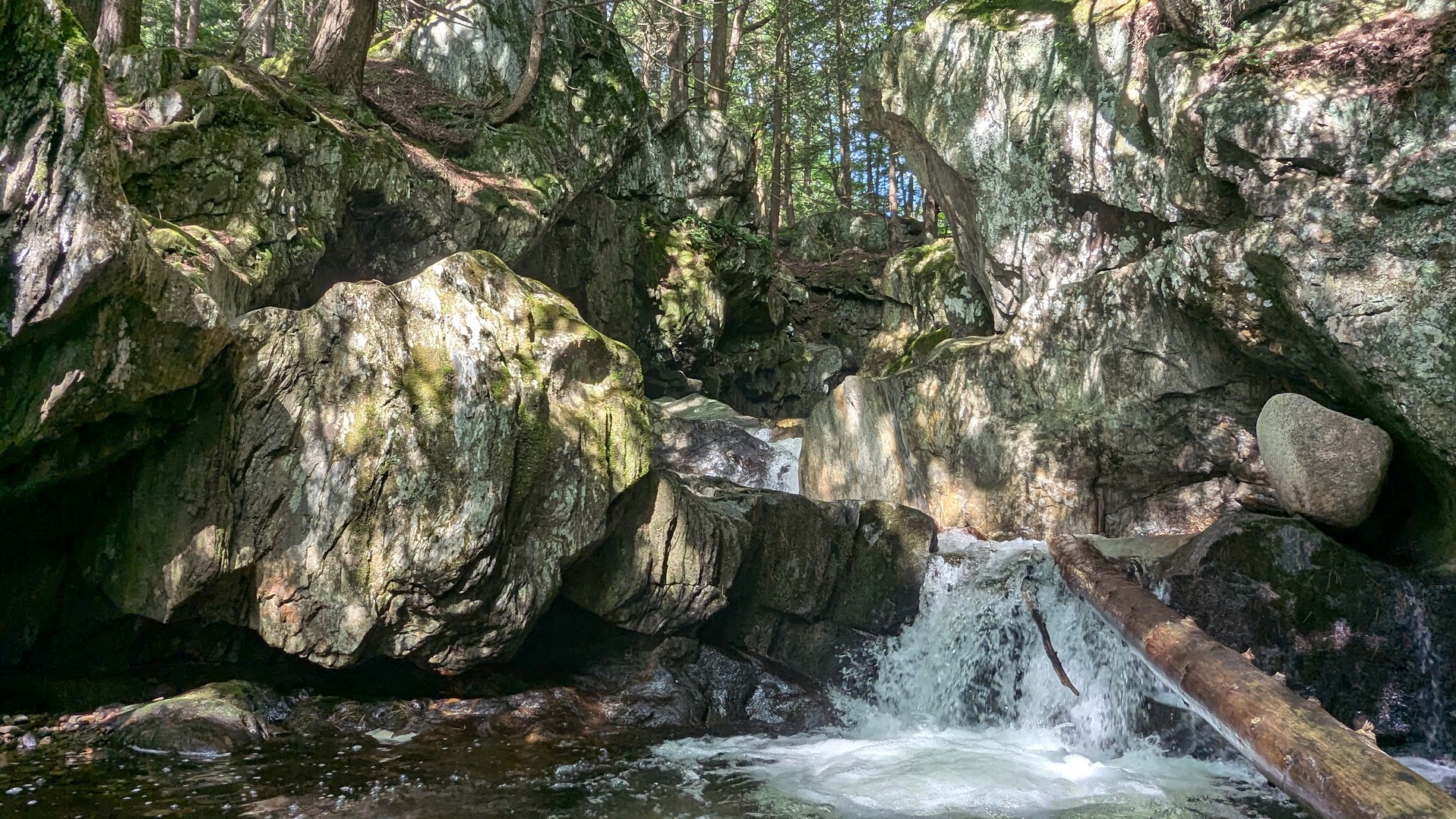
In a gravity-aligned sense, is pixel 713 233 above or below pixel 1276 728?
above

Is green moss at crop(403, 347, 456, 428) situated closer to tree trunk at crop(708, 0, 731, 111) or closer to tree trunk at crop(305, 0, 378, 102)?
tree trunk at crop(305, 0, 378, 102)

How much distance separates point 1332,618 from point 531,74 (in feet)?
46.0

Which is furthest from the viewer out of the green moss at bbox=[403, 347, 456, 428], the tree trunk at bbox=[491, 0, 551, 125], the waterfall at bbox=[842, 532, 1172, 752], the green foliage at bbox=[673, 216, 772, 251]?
the green foliage at bbox=[673, 216, 772, 251]

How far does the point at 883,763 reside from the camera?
7.11 meters

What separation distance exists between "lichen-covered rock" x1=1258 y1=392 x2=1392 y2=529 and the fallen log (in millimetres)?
2415

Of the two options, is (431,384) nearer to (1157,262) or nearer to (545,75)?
(1157,262)

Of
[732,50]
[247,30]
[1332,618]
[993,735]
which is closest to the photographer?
[1332,618]

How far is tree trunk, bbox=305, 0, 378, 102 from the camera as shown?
1298cm

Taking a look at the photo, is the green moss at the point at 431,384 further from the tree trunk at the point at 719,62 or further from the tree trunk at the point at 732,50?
the tree trunk at the point at 732,50

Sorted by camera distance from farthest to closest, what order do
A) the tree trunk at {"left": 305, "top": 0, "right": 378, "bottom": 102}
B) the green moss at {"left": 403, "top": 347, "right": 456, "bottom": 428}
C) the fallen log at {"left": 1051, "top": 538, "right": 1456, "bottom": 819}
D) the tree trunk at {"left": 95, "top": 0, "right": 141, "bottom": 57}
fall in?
the tree trunk at {"left": 305, "top": 0, "right": 378, "bottom": 102}, the tree trunk at {"left": 95, "top": 0, "right": 141, "bottom": 57}, the green moss at {"left": 403, "top": 347, "right": 456, "bottom": 428}, the fallen log at {"left": 1051, "top": 538, "right": 1456, "bottom": 819}

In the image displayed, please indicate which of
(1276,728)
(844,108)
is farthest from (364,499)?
(844,108)

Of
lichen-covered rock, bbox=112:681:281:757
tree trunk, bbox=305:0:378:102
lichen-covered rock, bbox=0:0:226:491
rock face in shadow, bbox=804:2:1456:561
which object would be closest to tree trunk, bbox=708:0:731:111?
rock face in shadow, bbox=804:2:1456:561

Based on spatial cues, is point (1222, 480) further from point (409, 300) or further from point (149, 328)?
point (149, 328)

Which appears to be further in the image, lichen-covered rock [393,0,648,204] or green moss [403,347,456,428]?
lichen-covered rock [393,0,648,204]
